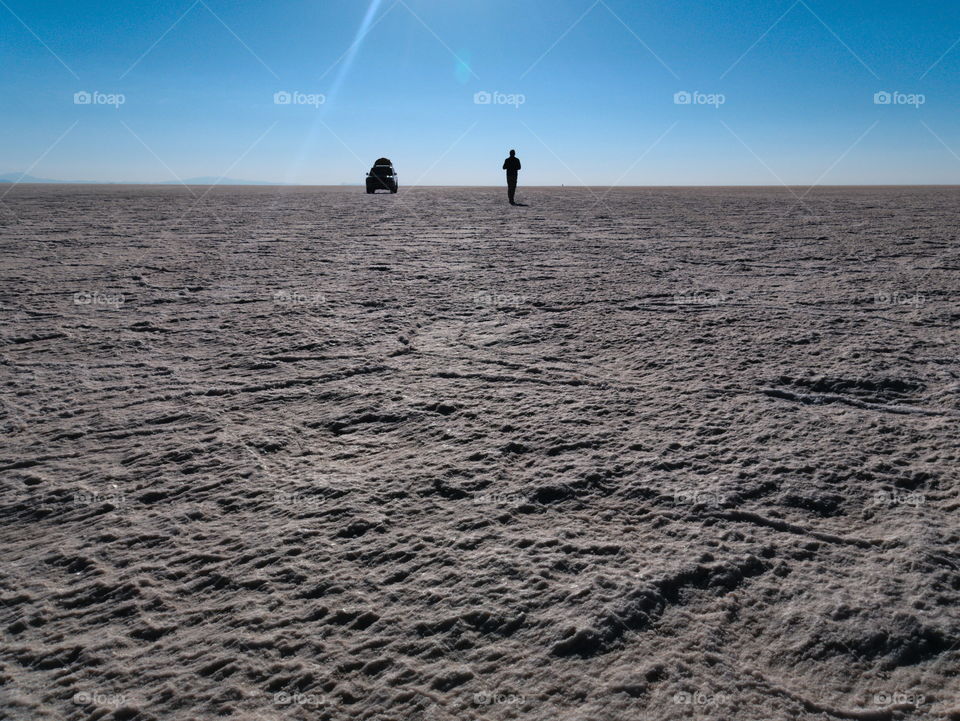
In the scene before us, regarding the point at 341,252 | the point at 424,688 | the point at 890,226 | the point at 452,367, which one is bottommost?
the point at 424,688

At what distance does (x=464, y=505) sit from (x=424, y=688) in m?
0.68

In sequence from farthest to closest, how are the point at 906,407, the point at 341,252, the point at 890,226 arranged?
the point at 890,226
the point at 341,252
the point at 906,407

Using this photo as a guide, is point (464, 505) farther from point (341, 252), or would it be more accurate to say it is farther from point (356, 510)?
point (341, 252)

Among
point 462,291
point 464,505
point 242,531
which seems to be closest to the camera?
point 242,531

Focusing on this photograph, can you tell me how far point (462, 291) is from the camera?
16.2ft

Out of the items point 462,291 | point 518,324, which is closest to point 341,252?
point 462,291
